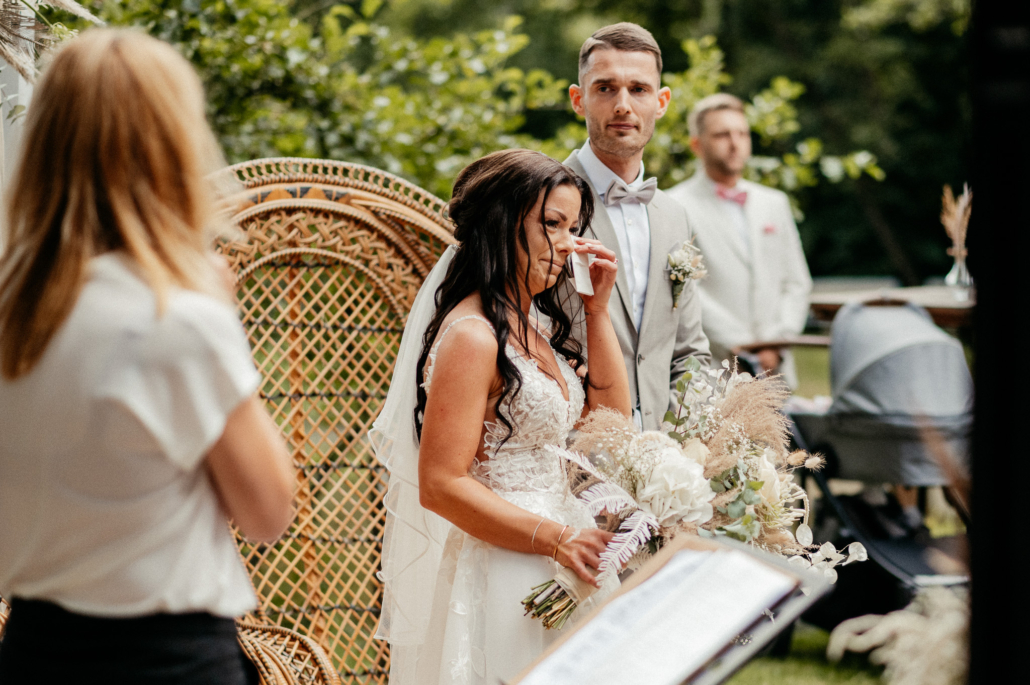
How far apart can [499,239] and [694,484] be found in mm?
788

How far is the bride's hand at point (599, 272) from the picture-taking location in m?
2.43

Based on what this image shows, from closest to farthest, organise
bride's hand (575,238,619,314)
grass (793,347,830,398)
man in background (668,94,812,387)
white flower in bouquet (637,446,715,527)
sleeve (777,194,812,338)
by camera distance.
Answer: white flower in bouquet (637,446,715,527), bride's hand (575,238,619,314), man in background (668,94,812,387), sleeve (777,194,812,338), grass (793,347,830,398)

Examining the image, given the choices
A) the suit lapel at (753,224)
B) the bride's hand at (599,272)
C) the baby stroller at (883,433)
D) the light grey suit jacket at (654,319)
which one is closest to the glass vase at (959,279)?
the baby stroller at (883,433)

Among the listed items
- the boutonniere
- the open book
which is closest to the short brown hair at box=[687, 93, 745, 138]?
the boutonniere

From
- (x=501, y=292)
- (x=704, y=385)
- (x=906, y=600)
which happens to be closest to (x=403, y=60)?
(x=501, y=292)

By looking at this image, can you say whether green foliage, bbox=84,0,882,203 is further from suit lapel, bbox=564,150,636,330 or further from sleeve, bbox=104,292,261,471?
sleeve, bbox=104,292,261,471

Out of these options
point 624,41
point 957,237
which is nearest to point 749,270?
point 957,237

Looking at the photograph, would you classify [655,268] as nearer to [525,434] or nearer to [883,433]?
[525,434]

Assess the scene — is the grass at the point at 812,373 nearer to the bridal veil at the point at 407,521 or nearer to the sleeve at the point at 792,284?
the sleeve at the point at 792,284

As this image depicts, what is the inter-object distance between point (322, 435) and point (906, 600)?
2712 mm

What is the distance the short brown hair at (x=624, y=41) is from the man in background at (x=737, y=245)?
208 cm

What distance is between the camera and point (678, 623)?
4.85 ft

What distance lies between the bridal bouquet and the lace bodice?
0.12 meters

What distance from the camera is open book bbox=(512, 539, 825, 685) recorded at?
1.41 metres
